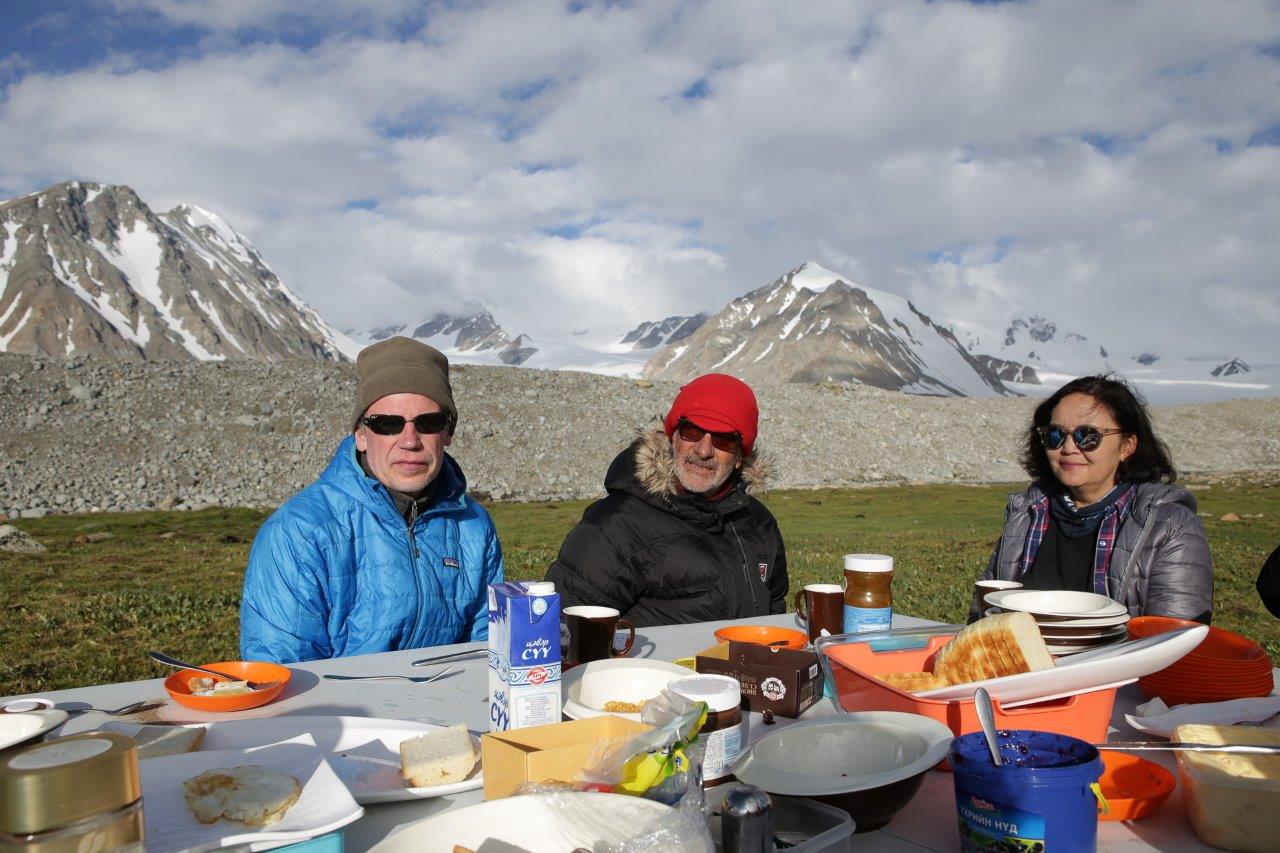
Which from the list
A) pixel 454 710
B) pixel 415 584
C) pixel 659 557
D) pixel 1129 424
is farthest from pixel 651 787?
pixel 1129 424

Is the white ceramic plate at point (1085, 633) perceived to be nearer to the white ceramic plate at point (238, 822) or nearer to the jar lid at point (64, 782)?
the white ceramic plate at point (238, 822)

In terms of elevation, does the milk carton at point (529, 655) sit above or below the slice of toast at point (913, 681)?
above

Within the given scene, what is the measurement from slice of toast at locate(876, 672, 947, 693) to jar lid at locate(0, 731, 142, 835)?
2008 millimetres

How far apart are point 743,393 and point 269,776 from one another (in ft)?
12.8

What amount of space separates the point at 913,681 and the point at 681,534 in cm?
261

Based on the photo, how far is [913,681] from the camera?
2.70 m

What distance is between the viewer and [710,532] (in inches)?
210

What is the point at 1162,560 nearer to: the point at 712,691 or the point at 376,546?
the point at 712,691

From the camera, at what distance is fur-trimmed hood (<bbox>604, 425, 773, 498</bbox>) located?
5281mm

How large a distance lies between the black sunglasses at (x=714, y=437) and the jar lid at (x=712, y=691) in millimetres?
3030

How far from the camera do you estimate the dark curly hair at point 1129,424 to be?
5.42 metres

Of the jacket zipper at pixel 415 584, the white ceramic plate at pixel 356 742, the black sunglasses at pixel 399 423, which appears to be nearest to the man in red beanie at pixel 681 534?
the jacket zipper at pixel 415 584

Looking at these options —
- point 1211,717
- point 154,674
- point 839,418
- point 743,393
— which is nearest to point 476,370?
point 839,418

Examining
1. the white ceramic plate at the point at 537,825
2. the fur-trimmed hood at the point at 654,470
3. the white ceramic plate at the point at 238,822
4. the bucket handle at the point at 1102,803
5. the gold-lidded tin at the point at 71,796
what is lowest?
the bucket handle at the point at 1102,803
